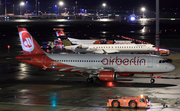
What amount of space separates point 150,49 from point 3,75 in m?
34.3

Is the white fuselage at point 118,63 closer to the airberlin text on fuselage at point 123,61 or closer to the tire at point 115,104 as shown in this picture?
the airberlin text on fuselage at point 123,61

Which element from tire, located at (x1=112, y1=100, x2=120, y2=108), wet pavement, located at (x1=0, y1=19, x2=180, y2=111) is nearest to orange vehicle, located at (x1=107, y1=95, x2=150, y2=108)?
tire, located at (x1=112, y1=100, x2=120, y2=108)

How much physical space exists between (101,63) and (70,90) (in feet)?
21.7

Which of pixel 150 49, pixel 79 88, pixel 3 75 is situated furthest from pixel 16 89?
pixel 150 49

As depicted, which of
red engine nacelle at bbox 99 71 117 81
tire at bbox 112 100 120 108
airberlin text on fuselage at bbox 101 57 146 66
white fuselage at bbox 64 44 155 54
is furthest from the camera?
white fuselage at bbox 64 44 155 54

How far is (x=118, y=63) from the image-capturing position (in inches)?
1551

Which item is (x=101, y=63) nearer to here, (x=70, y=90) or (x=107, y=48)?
(x=70, y=90)

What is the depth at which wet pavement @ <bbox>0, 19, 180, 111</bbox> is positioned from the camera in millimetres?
28594

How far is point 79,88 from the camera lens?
3634cm

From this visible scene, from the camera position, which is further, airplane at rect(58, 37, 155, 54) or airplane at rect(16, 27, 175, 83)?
airplane at rect(58, 37, 155, 54)

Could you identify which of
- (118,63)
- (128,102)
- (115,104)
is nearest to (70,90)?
(118,63)

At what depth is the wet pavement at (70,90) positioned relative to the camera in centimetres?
2859

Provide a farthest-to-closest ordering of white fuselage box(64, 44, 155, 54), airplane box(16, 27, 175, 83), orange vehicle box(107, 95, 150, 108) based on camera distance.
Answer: white fuselage box(64, 44, 155, 54) < airplane box(16, 27, 175, 83) < orange vehicle box(107, 95, 150, 108)

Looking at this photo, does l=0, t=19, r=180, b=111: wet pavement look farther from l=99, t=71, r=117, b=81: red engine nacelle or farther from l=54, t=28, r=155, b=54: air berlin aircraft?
l=54, t=28, r=155, b=54: air berlin aircraft
